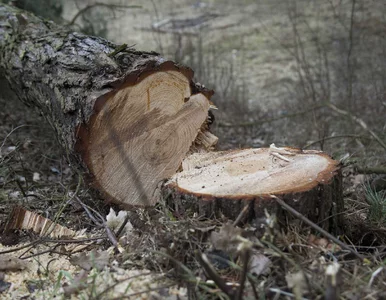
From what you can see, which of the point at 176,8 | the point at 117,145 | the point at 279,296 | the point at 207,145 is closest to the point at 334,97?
the point at 207,145

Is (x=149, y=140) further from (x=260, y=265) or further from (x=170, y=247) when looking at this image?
(x=260, y=265)

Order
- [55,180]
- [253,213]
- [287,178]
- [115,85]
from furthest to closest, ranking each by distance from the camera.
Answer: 1. [55,180]
2. [115,85]
3. [287,178]
4. [253,213]

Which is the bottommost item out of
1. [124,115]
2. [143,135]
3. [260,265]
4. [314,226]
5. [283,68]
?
[283,68]

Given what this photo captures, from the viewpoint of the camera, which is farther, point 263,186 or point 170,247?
point 263,186

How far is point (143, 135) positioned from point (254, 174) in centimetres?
80

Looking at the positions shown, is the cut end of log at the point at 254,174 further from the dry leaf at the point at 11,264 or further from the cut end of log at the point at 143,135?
the dry leaf at the point at 11,264

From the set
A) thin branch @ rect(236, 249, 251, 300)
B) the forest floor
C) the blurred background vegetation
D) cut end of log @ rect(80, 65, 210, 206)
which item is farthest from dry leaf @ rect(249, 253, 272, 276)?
the blurred background vegetation

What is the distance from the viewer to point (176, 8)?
11.6 meters

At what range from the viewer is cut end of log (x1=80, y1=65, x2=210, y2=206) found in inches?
114

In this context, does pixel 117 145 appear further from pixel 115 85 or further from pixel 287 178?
pixel 287 178

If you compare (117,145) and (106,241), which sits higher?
(117,145)

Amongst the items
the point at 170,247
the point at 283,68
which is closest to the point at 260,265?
the point at 170,247

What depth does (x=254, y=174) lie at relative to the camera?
2.54 meters

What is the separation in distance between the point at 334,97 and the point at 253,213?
4880 millimetres
